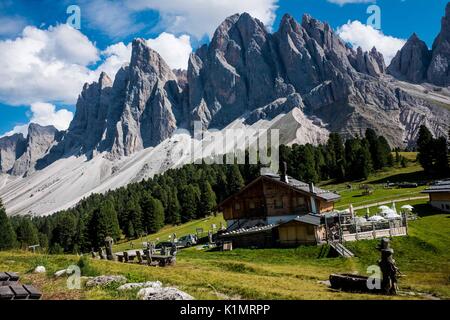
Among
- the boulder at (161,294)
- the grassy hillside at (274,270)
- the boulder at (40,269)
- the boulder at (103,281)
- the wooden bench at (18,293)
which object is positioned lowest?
the grassy hillside at (274,270)

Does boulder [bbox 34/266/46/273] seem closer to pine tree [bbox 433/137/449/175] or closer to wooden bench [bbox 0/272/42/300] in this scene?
wooden bench [bbox 0/272/42/300]

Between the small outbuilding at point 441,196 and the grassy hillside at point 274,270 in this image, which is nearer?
the grassy hillside at point 274,270

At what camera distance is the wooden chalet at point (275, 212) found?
4353 centimetres

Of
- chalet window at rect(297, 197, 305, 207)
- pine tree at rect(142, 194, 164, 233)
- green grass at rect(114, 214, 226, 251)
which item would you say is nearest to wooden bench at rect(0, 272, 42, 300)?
chalet window at rect(297, 197, 305, 207)

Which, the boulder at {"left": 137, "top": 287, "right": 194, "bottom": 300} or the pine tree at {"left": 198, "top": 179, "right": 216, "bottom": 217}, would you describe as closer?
the boulder at {"left": 137, "top": 287, "right": 194, "bottom": 300}

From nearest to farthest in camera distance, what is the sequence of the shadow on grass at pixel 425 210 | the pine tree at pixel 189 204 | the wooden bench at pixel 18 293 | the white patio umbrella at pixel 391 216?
the wooden bench at pixel 18 293 → the white patio umbrella at pixel 391 216 → the shadow on grass at pixel 425 210 → the pine tree at pixel 189 204

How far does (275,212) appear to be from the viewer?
5650 centimetres

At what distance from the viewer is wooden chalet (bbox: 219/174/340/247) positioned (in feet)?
143

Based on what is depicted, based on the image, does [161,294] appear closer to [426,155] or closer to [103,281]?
[103,281]

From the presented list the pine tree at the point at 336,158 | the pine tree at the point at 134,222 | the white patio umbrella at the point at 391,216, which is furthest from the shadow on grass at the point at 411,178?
the pine tree at the point at 134,222

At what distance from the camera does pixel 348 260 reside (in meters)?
34.3

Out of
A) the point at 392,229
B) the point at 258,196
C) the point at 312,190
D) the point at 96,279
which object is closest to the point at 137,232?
the point at 258,196

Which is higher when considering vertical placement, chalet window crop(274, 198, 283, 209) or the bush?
chalet window crop(274, 198, 283, 209)

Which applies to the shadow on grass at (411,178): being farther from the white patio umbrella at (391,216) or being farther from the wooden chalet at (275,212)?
the white patio umbrella at (391,216)
